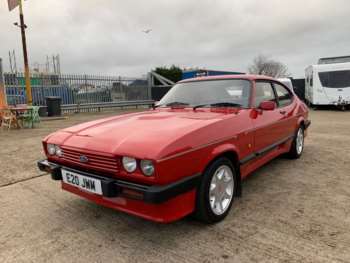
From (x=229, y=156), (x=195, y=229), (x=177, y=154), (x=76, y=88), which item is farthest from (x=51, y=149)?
(x=76, y=88)

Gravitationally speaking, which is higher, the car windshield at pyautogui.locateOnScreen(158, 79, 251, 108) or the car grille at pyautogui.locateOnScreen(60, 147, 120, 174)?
the car windshield at pyautogui.locateOnScreen(158, 79, 251, 108)

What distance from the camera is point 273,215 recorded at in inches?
111

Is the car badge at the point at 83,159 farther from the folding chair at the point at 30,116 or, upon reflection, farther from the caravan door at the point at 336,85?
the caravan door at the point at 336,85

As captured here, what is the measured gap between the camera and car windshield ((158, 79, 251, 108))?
3.40m

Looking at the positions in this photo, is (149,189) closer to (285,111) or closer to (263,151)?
(263,151)

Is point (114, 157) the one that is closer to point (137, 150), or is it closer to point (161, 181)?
point (137, 150)

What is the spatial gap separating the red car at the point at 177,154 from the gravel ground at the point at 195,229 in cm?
29

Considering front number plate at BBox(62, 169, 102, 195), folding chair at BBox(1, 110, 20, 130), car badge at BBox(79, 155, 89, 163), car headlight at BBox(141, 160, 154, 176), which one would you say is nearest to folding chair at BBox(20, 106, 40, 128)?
folding chair at BBox(1, 110, 20, 130)

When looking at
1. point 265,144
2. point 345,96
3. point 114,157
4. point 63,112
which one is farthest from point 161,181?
point 345,96

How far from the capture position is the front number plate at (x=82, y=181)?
2.38 meters

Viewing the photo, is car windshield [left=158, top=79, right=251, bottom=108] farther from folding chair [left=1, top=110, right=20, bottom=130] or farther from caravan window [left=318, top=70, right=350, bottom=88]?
caravan window [left=318, top=70, right=350, bottom=88]

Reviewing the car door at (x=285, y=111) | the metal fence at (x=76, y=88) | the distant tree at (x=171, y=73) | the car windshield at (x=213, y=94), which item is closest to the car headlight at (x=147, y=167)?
the car windshield at (x=213, y=94)

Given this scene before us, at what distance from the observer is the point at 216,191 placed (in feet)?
8.77

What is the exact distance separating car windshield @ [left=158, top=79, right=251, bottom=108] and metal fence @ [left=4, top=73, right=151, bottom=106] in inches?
467
